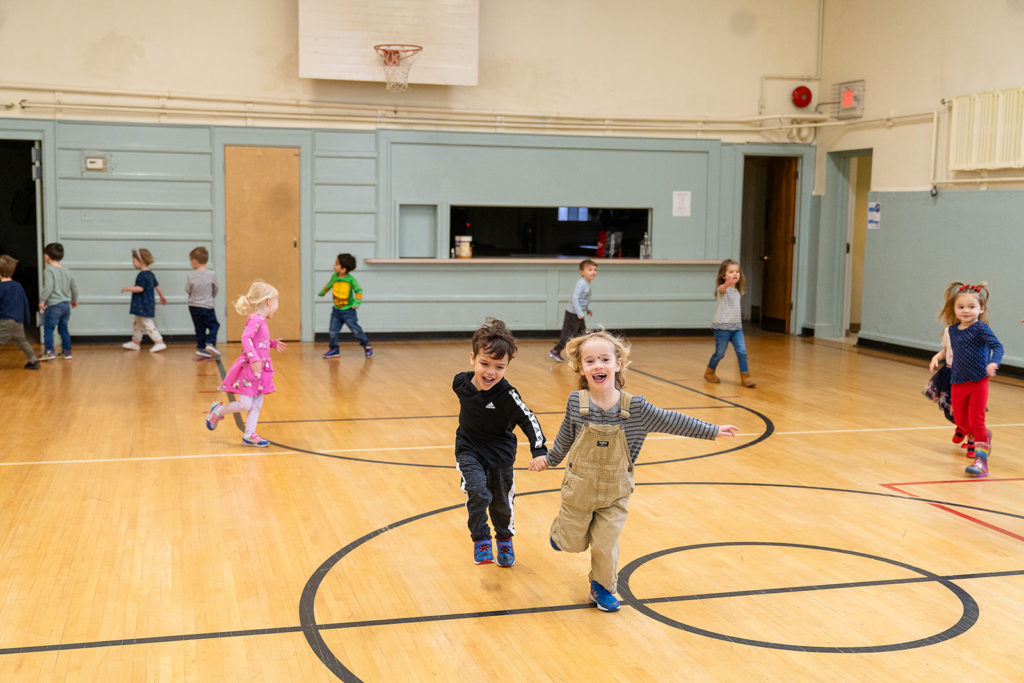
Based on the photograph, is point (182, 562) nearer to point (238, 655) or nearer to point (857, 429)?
point (238, 655)

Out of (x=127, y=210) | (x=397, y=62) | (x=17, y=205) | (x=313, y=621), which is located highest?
(x=397, y=62)

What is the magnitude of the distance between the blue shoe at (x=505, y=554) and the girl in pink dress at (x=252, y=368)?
2.75m

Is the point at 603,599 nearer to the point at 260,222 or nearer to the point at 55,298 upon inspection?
the point at 55,298

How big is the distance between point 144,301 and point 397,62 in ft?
13.2

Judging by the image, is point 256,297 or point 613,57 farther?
point 613,57

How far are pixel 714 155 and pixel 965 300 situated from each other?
25.1ft

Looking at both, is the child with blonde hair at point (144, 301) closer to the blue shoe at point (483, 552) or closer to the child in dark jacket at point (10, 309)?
the child in dark jacket at point (10, 309)

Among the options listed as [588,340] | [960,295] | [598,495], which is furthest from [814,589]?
[960,295]

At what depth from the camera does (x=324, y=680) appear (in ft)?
10.4

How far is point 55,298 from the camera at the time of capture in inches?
406

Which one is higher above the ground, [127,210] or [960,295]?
[127,210]

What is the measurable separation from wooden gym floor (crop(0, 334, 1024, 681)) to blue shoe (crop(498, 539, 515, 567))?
0.05m

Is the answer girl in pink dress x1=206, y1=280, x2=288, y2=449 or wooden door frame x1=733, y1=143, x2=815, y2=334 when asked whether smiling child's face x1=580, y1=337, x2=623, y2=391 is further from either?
wooden door frame x1=733, y1=143, x2=815, y2=334

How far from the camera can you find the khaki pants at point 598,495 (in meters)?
3.67
